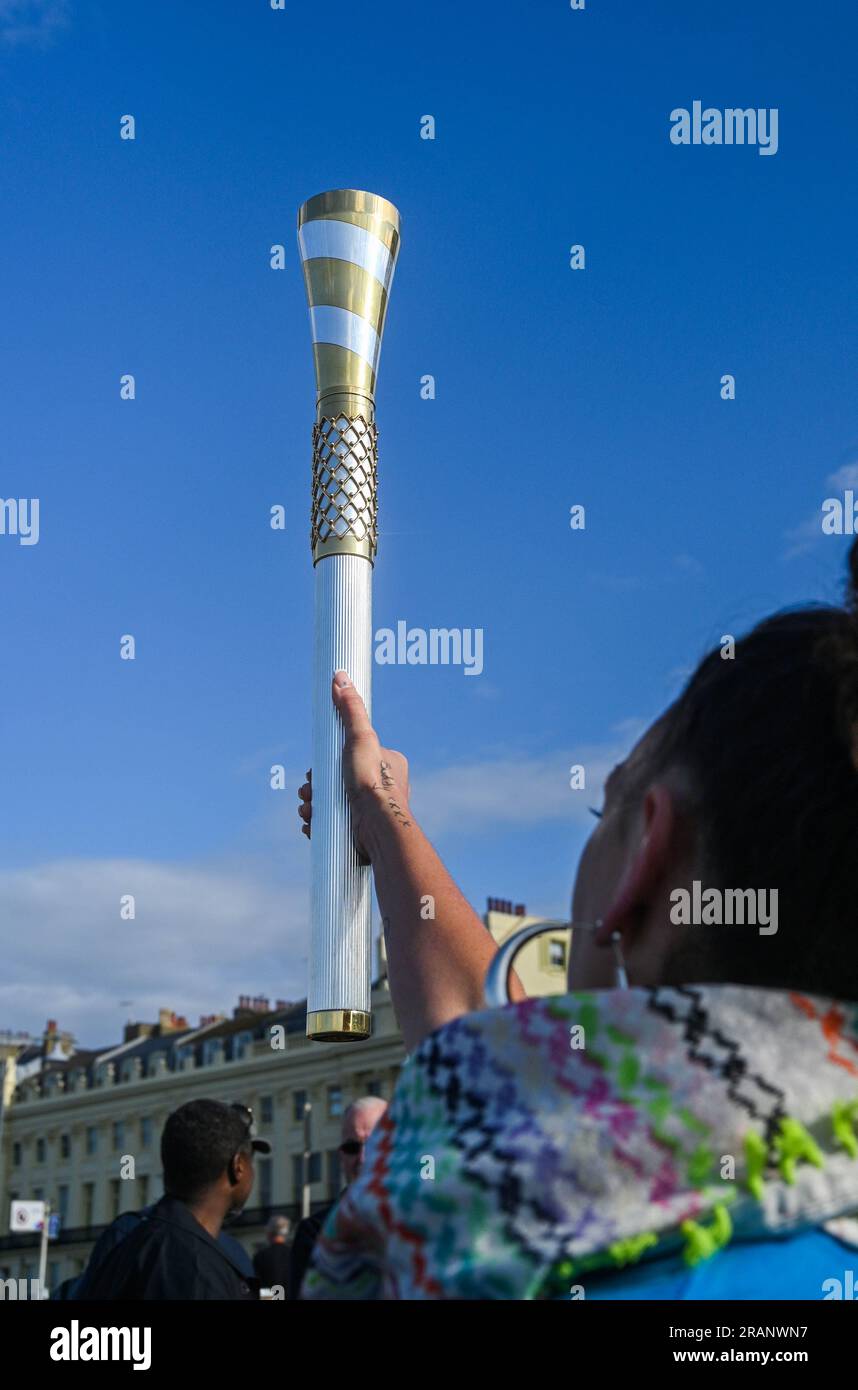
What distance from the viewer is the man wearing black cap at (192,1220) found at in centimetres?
444

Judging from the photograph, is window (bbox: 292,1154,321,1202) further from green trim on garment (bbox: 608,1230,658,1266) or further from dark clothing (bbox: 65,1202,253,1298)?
green trim on garment (bbox: 608,1230,658,1266)

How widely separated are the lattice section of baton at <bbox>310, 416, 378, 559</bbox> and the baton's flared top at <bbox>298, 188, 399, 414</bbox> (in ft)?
0.41

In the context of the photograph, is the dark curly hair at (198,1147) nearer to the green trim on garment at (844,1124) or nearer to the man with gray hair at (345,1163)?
the man with gray hair at (345,1163)

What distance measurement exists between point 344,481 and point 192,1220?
8.95 ft

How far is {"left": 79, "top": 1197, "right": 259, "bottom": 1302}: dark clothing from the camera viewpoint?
14.5ft

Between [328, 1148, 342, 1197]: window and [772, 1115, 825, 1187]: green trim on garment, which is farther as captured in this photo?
[328, 1148, 342, 1197]: window

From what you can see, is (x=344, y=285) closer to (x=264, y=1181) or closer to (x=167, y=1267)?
(x=167, y=1267)

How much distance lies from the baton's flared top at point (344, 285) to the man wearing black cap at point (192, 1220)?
275 centimetres

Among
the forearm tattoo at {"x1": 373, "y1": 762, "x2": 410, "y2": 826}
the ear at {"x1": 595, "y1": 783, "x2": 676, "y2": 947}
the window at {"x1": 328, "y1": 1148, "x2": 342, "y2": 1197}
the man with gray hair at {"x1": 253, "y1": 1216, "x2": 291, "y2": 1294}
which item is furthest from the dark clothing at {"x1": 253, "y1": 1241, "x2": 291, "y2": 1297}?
the window at {"x1": 328, "y1": 1148, "x2": 342, "y2": 1197}

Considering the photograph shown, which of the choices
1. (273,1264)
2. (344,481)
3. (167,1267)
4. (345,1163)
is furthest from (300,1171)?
(167,1267)

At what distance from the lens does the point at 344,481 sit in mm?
5938

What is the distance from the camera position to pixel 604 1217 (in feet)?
4.15

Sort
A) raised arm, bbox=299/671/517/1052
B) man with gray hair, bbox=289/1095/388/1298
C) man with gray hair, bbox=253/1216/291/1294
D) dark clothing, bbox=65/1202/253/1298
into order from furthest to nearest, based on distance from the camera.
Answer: man with gray hair, bbox=253/1216/291/1294, man with gray hair, bbox=289/1095/388/1298, dark clothing, bbox=65/1202/253/1298, raised arm, bbox=299/671/517/1052
